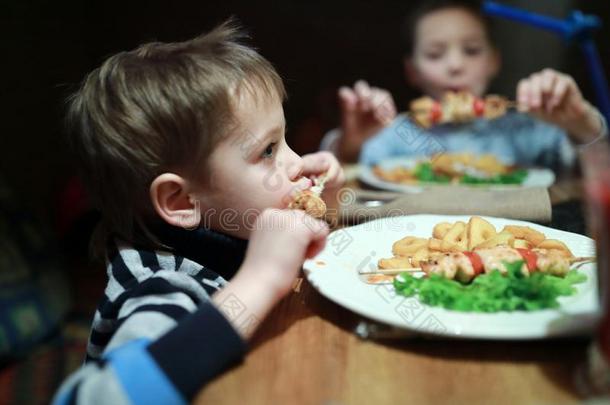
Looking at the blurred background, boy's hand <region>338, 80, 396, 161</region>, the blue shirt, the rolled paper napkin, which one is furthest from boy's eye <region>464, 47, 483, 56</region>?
the rolled paper napkin

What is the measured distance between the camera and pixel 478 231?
97cm

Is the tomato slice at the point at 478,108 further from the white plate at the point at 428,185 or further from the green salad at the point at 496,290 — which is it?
the green salad at the point at 496,290

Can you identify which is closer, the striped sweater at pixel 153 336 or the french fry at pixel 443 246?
the striped sweater at pixel 153 336

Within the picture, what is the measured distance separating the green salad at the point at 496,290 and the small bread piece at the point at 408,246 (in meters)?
0.14

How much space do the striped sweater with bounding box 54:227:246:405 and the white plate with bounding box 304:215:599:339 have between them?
15cm

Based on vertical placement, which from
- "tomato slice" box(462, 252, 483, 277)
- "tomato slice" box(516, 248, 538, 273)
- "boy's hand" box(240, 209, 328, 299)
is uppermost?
"boy's hand" box(240, 209, 328, 299)

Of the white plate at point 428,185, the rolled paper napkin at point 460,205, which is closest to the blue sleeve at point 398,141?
the white plate at point 428,185

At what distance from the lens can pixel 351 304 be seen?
74cm

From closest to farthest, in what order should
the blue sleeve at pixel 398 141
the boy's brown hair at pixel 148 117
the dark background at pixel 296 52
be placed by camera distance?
the boy's brown hair at pixel 148 117 < the blue sleeve at pixel 398 141 < the dark background at pixel 296 52

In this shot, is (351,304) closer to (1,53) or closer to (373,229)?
(373,229)

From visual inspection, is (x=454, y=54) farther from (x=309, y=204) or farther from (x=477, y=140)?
(x=309, y=204)

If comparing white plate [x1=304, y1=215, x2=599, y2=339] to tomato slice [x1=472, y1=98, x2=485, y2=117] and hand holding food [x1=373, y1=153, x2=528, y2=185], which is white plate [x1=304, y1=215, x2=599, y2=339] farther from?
tomato slice [x1=472, y1=98, x2=485, y2=117]

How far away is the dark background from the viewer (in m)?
2.56

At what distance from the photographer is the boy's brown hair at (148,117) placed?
868mm
